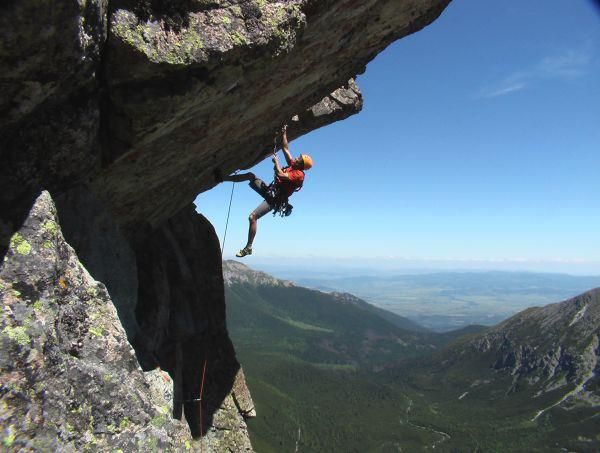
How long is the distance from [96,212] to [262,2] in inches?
275

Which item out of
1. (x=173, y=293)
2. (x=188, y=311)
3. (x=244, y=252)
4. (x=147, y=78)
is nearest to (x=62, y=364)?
(x=147, y=78)

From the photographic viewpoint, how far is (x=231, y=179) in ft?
59.8

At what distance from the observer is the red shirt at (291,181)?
1636 cm

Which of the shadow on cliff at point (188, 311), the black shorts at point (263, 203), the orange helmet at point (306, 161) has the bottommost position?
the shadow on cliff at point (188, 311)

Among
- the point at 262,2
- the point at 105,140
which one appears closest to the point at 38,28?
the point at 105,140

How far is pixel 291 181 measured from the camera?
53.9ft

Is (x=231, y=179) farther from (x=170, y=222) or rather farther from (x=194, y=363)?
(x=194, y=363)

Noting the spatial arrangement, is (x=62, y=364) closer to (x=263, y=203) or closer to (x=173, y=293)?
(x=263, y=203)

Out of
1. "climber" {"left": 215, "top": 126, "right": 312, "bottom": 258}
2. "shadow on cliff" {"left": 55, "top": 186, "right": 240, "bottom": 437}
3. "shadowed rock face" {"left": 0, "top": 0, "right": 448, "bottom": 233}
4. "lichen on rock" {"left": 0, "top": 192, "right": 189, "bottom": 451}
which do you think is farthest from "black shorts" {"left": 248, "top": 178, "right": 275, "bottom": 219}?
"lichen on rock" {"left": 0, "top": 192, "right": 189, "bottom": 451}

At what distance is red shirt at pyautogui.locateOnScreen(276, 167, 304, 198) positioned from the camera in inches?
644

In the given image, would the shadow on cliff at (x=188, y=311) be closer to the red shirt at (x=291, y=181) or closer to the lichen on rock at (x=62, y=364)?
the red shirt at (x=291, y=181)

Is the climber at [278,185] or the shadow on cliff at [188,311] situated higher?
the climber at [278,185]

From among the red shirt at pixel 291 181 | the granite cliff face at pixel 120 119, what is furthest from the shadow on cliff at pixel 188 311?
the red shirt at pixel 291 181

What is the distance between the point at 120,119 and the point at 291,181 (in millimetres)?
7757
